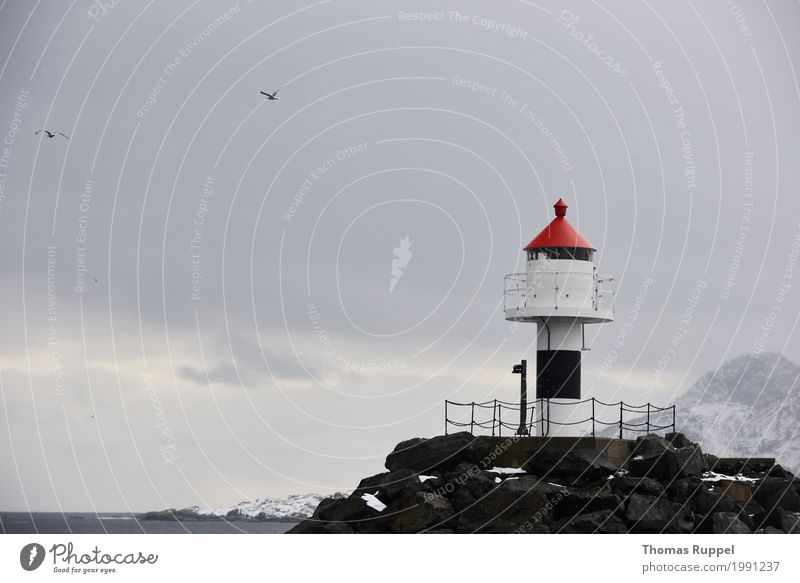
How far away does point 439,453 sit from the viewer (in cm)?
3100

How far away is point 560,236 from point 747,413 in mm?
65502

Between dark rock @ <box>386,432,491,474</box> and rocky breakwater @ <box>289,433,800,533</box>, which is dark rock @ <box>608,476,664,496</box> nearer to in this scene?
rocky breakwater @ <box>289,433,800,533</box>

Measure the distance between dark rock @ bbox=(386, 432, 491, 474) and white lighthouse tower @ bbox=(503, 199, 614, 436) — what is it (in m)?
1.86

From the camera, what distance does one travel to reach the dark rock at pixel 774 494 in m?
30.5

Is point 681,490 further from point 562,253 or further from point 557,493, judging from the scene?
point 562,253

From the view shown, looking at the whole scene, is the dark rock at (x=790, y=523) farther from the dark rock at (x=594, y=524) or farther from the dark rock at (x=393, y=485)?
the dark rock at (x=393, y=485)

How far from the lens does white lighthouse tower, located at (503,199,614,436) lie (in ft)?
105

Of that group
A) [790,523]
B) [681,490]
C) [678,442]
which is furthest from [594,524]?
[790,523]

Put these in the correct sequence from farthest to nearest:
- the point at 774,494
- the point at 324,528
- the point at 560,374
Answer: the point at 560,374 → the point at 774,494 → the point at 324,528

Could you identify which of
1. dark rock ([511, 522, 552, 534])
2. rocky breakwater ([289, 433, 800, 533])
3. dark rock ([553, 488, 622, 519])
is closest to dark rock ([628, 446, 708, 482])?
rocky breakwater ([289, 433, 800, 533])

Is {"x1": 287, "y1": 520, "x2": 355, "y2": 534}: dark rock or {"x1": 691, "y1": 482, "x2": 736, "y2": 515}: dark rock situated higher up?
{"x1": 691, "y1": 482, "x2": 736, "y2": 515}: dark rock

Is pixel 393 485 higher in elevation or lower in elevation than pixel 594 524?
higher
